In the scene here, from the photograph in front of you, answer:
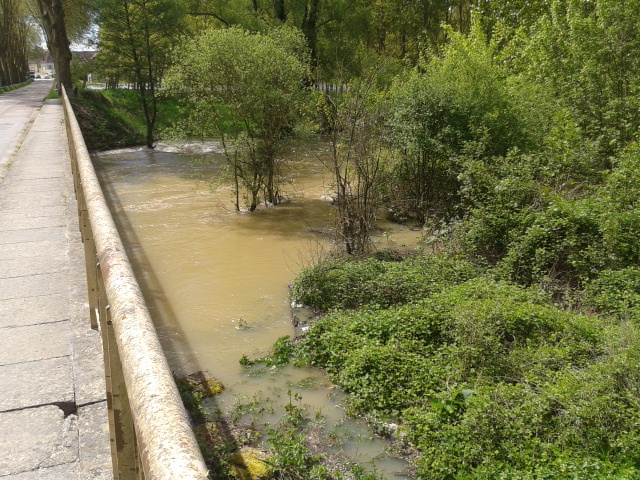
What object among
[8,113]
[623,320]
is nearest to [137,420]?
[623,320]

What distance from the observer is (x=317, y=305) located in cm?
869

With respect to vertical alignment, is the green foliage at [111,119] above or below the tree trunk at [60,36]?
below

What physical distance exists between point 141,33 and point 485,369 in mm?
Result: 23992

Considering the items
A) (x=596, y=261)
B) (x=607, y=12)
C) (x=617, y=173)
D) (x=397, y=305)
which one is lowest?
(x=397, y=305)

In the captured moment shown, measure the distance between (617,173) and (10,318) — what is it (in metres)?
8.05

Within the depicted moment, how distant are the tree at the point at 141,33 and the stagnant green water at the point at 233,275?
7.53m

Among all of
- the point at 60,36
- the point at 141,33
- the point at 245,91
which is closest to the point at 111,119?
the point at 60,36

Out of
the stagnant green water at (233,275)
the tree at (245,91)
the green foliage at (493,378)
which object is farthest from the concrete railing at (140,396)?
the tree at (245,91)

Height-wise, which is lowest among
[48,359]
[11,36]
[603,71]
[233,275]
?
[233,275]

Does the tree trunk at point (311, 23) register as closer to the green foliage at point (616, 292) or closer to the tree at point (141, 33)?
the tree at point (141, 33)

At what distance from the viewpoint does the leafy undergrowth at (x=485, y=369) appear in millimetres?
4699

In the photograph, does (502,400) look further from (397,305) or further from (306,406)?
(397,305)

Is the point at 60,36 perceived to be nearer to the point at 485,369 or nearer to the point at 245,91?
the point at 245,91

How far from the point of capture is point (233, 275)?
10539 mm
